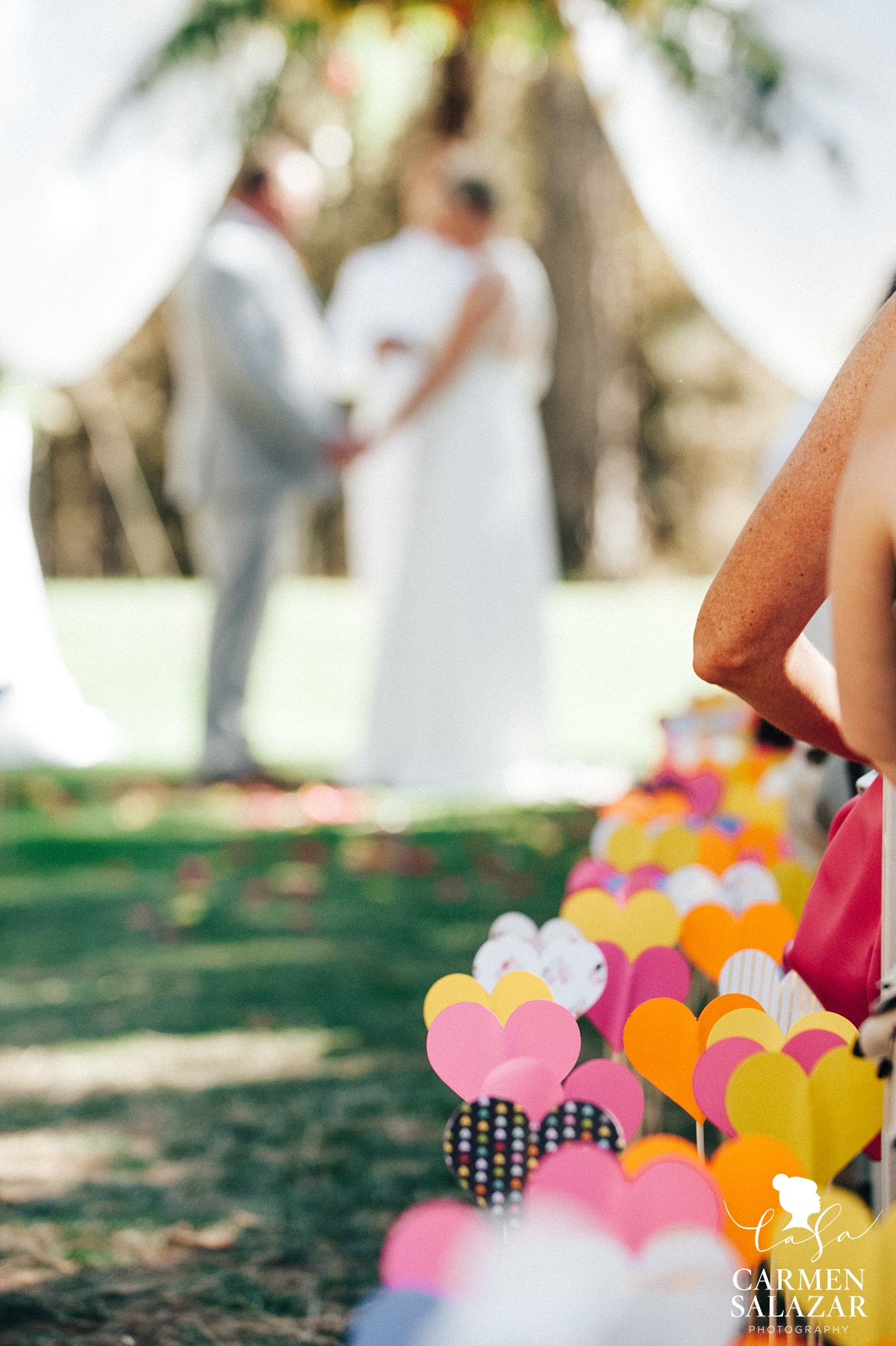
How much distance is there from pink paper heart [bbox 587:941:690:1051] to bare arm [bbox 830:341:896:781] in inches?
A: 16.4

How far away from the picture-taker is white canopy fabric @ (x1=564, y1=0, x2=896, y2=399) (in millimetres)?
1994

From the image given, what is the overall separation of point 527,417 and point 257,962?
2719 millimetres

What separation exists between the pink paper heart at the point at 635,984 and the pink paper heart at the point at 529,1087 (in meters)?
0.25

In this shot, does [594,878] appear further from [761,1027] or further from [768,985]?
[761,1027]

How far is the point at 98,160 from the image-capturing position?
8.93 ft

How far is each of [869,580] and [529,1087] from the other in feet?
1.41

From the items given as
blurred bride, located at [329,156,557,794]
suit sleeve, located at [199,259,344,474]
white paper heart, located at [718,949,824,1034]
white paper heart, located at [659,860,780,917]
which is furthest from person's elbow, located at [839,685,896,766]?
suit sleeve, located at [199,259,344,474]

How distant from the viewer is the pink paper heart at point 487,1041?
1.10 m

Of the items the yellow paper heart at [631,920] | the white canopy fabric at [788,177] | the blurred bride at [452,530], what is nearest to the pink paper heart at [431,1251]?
the yellow paper heart at [631,920]

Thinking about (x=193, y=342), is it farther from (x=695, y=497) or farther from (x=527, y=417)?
(x=695, y=497)

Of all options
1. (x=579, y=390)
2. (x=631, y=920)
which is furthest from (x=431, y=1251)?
(x=579, y=390)

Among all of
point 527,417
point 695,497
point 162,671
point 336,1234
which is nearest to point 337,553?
point 695,497

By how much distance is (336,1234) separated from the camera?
5.87 ft

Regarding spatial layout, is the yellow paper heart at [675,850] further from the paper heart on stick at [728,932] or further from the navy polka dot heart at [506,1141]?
the navy polka dot heart at [506,1141]
